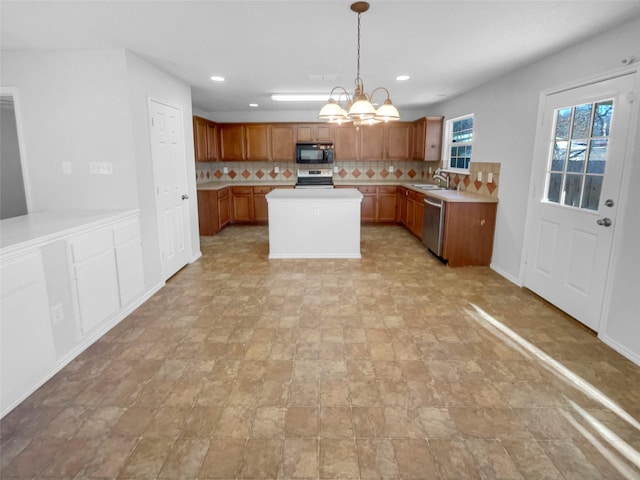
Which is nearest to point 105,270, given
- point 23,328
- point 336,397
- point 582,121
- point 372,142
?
point 23,328

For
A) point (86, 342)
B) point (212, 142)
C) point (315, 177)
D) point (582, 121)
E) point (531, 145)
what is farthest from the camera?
point (315, 177)

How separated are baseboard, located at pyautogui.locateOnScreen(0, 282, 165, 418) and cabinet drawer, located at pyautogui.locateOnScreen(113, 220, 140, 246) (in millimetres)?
590

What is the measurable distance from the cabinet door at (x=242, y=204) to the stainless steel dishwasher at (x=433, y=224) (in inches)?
137

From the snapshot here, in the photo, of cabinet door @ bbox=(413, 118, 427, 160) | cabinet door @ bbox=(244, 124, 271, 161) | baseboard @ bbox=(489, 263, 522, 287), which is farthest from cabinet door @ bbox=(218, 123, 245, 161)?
baseboard @ bbox=(489, 263, 522, 287)

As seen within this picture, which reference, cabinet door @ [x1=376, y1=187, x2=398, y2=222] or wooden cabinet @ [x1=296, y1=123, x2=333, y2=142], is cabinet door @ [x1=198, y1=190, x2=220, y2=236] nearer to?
wooden cabinet @ [x1=296, y1=123, x2=333, y2=142]

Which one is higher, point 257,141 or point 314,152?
point 257,141

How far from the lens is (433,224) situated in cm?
485

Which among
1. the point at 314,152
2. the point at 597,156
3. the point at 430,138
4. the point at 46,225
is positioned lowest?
the point at 46,225

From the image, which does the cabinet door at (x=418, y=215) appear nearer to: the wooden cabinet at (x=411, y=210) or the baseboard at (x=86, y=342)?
the wooden cabinet at (x=411, y=210)

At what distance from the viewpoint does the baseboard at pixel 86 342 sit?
204cm

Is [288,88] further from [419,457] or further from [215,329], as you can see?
[419,457]

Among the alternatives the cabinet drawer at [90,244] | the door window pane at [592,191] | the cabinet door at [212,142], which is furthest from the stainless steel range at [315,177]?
the door window pane at [592,191]

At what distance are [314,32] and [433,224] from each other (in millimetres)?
2969

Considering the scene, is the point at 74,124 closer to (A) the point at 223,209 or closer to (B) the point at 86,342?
(B) the point at 86,342
